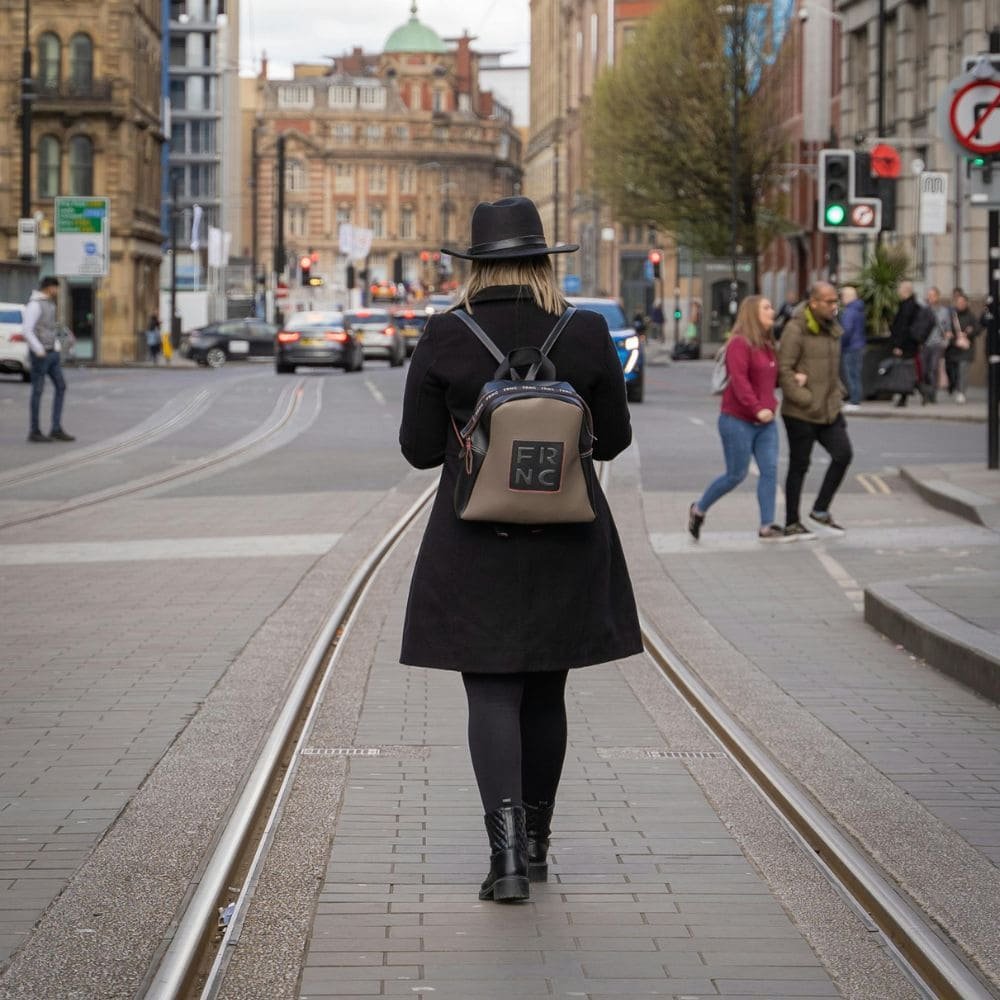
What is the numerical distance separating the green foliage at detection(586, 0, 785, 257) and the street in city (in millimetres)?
48390

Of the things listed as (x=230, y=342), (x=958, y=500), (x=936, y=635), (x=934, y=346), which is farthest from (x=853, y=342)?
(x=230, y=342)

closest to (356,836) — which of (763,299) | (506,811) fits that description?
(506,811)

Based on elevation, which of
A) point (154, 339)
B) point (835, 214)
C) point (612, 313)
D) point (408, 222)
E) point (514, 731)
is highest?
point (408, 222)

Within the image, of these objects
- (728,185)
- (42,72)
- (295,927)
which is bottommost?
(295,927)

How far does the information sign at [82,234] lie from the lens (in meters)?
58.9

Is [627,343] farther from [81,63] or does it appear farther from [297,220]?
[297,220]

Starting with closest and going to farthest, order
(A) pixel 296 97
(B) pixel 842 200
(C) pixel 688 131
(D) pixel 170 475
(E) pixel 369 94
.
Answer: (D) pixel 170 475 → (B) pixel 842 200 → (C) pixel 688 131 → (A) pixel 296 97 → (E) pixel 369 94

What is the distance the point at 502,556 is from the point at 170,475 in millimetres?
16173

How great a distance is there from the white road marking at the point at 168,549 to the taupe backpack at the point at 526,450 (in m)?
8.72

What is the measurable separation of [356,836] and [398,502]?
459 inches

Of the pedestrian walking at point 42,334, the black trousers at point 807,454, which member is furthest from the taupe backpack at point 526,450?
the pedestrian walking at point 42,334

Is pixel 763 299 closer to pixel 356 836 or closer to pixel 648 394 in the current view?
pixel 356 836

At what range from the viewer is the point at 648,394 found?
41.3 meters

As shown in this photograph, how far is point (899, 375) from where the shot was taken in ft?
111
